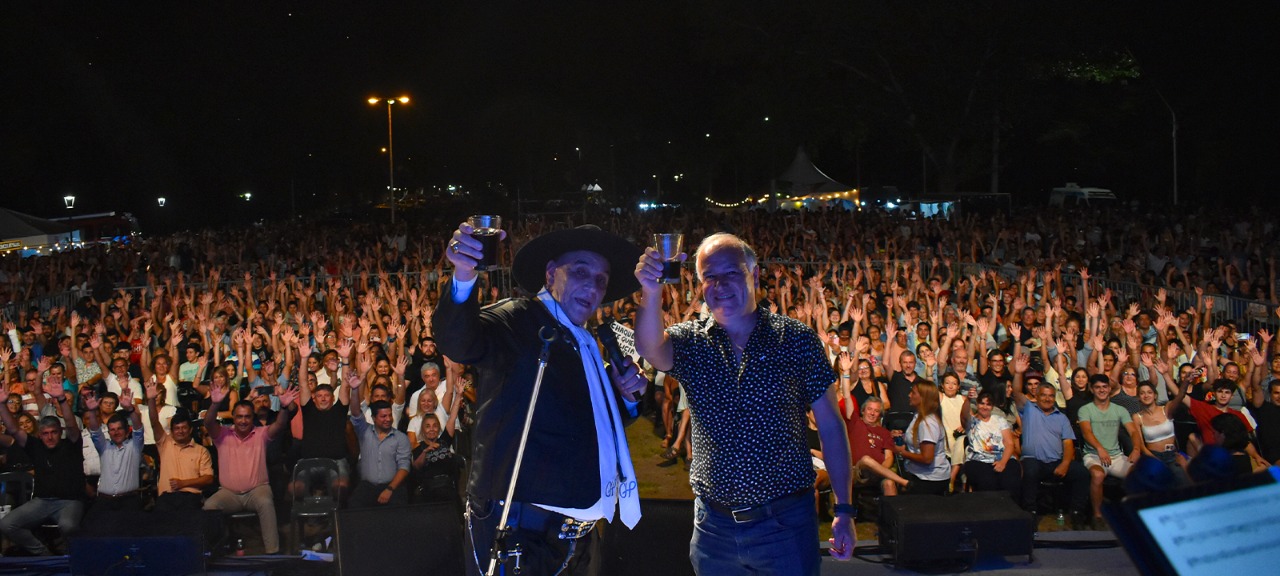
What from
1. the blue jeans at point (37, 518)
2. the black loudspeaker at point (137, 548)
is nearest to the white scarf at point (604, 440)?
the black loudspeaker at point (137, 548)

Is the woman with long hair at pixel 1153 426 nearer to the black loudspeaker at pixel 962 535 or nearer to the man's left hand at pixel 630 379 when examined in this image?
the black loudspeaker at pixel 962 535

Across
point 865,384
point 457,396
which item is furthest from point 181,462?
point 865,384

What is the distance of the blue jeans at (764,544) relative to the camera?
2.87 meters

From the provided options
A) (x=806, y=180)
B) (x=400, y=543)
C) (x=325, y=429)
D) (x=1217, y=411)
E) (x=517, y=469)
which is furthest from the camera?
(x=806, y=180)

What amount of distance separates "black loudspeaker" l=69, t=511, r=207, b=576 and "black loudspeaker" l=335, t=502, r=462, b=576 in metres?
0.88

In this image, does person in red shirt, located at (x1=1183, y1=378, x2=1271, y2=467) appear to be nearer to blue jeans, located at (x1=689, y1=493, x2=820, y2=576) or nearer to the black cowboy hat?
blue jeans, located at (x1=689, y1=493, x2=820, y2=576)

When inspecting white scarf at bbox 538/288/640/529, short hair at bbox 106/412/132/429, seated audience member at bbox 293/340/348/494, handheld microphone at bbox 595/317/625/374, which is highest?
handheld microphone at bbox 595/317/625/374

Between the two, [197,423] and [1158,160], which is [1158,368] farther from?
[1158,160]

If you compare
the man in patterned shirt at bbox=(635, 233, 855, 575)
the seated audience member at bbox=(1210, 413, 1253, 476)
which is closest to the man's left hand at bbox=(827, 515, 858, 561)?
the man in patterned shirt at bbox=(635, 233, 855, 575)

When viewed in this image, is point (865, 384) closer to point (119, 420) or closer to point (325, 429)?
point (325, 429)

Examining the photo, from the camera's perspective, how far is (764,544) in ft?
9.44

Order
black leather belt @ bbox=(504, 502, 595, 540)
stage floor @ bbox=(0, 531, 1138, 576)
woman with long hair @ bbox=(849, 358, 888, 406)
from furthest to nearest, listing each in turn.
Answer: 1. woman with long hair @ bbox=(849, 358, 888, 406)
2. stage floor @ bbox=(0, 531, 1138, 576)
3. black leather belt @ bbox=(504, 502, 595, 540)

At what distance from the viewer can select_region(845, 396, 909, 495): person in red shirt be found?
25.0 ft

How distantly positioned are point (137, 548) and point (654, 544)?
8.19 ft
